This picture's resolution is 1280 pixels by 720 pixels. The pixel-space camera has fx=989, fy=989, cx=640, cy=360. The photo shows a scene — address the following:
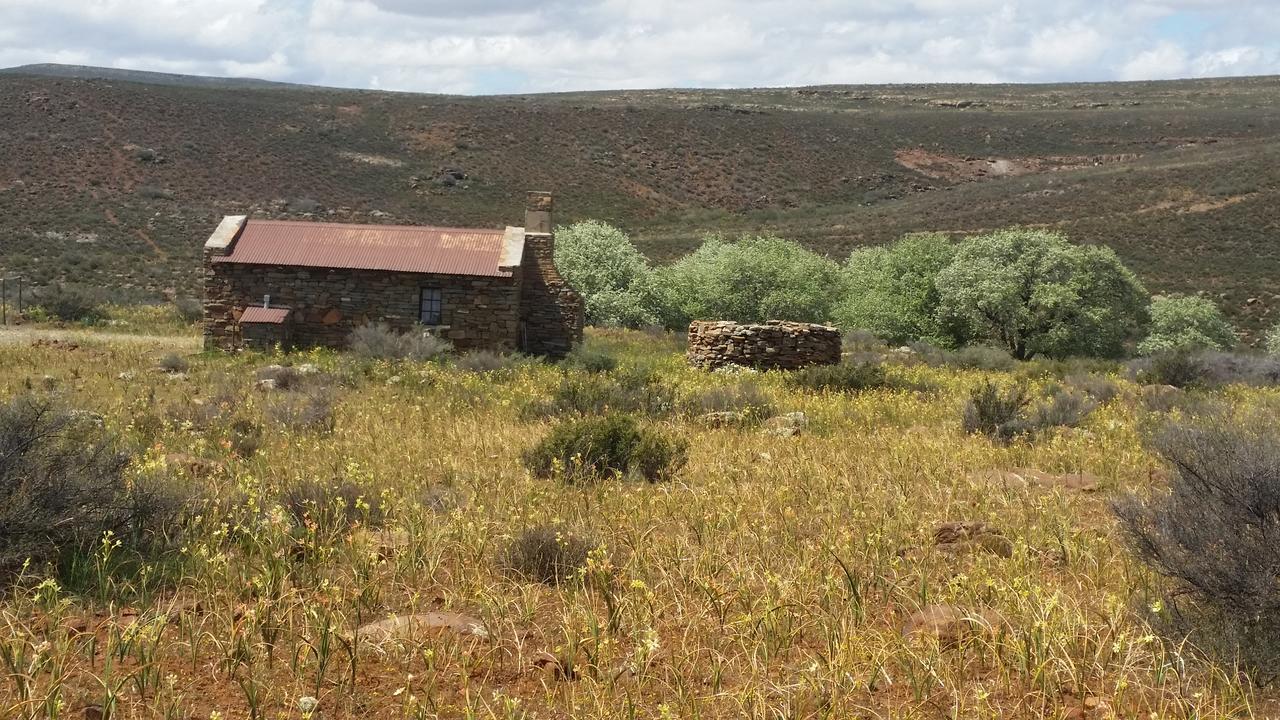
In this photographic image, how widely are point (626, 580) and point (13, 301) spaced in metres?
30.1

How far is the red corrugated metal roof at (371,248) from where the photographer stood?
19656 mm

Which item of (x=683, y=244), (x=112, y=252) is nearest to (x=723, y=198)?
(x=683, y=244)

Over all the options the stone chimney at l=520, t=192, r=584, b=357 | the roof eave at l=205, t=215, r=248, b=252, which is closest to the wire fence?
the roof eave at l=205, t=215, r=248, b=252

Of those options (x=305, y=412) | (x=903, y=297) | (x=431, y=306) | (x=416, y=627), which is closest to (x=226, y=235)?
(x=431, y=306)

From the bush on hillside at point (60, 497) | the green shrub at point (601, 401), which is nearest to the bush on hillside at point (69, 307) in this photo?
the green shrub at point (601, 401)

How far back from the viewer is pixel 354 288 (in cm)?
1991

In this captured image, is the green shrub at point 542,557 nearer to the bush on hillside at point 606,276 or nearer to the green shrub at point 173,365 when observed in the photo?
the green shrub at point 173,365

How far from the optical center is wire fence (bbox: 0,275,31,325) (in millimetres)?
24836

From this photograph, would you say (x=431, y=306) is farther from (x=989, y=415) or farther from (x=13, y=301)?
(x=13, y=301)

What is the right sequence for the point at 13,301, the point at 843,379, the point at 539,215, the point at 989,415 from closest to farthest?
the point at 989,415 → the point at 843,379 → the point at 539,215 → the point at 13,301

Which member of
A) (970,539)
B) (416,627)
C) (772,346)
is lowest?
(772,346)

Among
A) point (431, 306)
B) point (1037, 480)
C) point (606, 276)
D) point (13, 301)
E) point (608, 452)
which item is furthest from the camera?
point (606, 276)

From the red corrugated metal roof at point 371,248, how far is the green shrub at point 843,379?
6.88 m

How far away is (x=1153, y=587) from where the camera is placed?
15.6 ft
